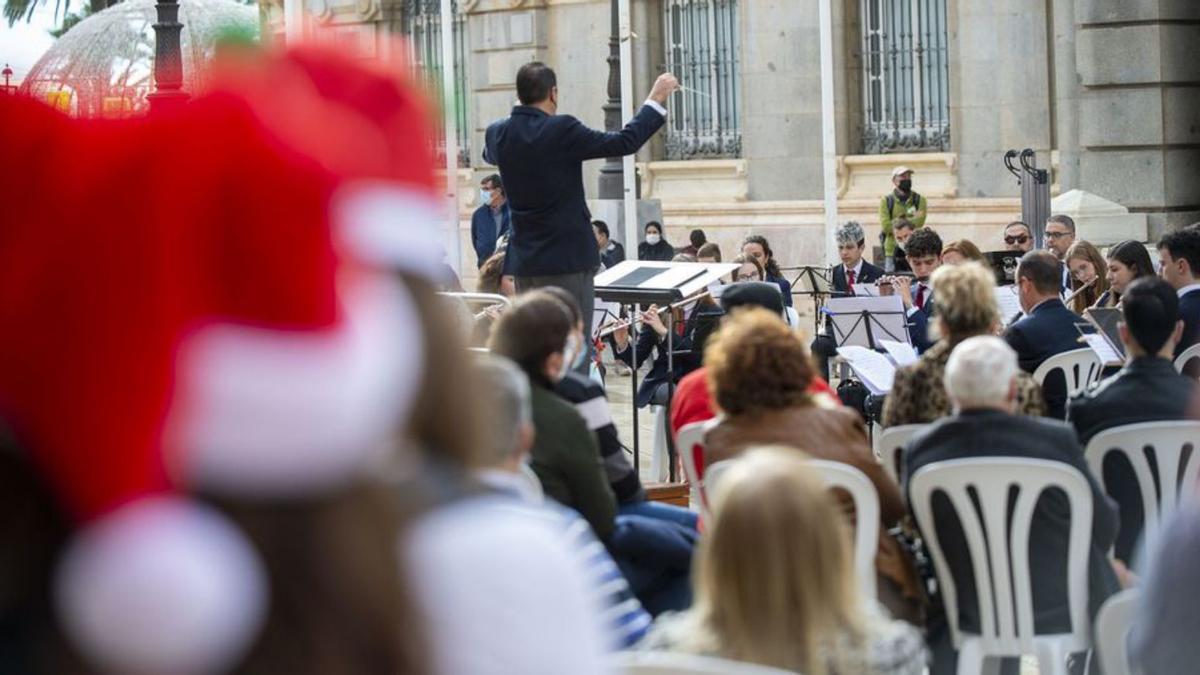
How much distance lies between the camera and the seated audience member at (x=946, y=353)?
7371 mm

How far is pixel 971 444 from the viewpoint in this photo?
6340mm

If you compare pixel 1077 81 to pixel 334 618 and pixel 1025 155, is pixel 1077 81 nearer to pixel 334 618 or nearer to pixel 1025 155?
pixel 1025 155

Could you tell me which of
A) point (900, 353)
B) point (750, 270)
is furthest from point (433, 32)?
point (900, 353)

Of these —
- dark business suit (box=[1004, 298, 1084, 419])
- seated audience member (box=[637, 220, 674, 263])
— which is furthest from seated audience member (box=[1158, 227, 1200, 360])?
seated audience member (box=[637, 220, 674, 263])

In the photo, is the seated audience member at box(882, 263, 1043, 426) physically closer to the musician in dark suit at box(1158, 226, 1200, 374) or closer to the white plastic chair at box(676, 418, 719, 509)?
the white plastic chair at box(676, 418, 719, 509)

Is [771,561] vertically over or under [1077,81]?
under

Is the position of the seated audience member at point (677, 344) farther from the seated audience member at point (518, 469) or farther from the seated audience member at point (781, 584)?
the seated audience member at point (781, 584)

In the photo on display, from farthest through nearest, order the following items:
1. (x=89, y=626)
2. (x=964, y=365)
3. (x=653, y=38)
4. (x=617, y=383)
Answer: (x=653, y=38) < (x=617, y=383) < (x=964, y=365) < (x=89, y=626)

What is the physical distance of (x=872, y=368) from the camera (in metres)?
9.82

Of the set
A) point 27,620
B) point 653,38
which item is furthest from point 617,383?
point 27,620

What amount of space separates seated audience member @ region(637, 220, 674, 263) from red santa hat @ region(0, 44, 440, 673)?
20.1m

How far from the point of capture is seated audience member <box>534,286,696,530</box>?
270 inches

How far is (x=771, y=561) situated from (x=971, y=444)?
220 centimetres

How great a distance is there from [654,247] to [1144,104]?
512 centimetres
